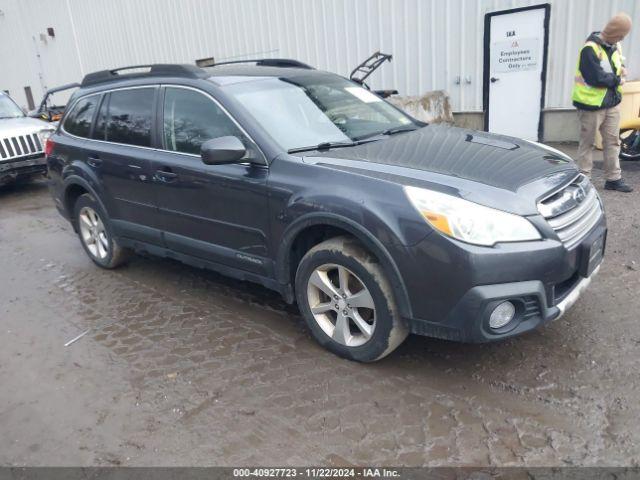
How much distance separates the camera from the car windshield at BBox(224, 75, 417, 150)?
11.8 feet

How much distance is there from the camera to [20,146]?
880cm

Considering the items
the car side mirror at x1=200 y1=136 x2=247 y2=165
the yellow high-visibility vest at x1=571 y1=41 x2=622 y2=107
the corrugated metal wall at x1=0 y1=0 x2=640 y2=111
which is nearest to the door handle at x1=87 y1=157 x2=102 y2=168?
the car side mirror at x1=200 y1=136 x2=247 y2=165

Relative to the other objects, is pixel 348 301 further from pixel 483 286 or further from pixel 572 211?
pixel 572 211

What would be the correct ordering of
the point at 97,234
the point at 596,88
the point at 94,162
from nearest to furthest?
the point at 94,162 → the point at 97,234 → the point at 596,88

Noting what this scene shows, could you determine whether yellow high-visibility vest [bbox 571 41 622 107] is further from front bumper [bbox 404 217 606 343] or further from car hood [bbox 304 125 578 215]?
front bumper [bbox 404 217 606 343]

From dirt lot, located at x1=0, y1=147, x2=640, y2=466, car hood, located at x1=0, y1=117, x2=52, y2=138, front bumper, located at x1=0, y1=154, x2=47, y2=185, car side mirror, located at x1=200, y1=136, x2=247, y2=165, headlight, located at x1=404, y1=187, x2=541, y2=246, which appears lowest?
dirt lot, located at x1=0, y1=147, x2=640, y2=466

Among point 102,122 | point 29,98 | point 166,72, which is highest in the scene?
point 166,72

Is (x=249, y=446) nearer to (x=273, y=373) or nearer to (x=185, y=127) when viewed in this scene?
(x=273, y=373)

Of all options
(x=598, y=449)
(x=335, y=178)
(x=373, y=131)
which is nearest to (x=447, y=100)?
(x=373, y=131)

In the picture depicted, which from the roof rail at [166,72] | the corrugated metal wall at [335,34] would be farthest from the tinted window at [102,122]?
Answer: the corrugated metal wall at [335,34]

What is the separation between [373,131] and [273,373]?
1.85m

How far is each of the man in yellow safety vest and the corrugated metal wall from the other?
2.38 metres

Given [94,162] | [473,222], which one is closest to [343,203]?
[473,222]

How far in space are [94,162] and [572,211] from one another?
387cm
